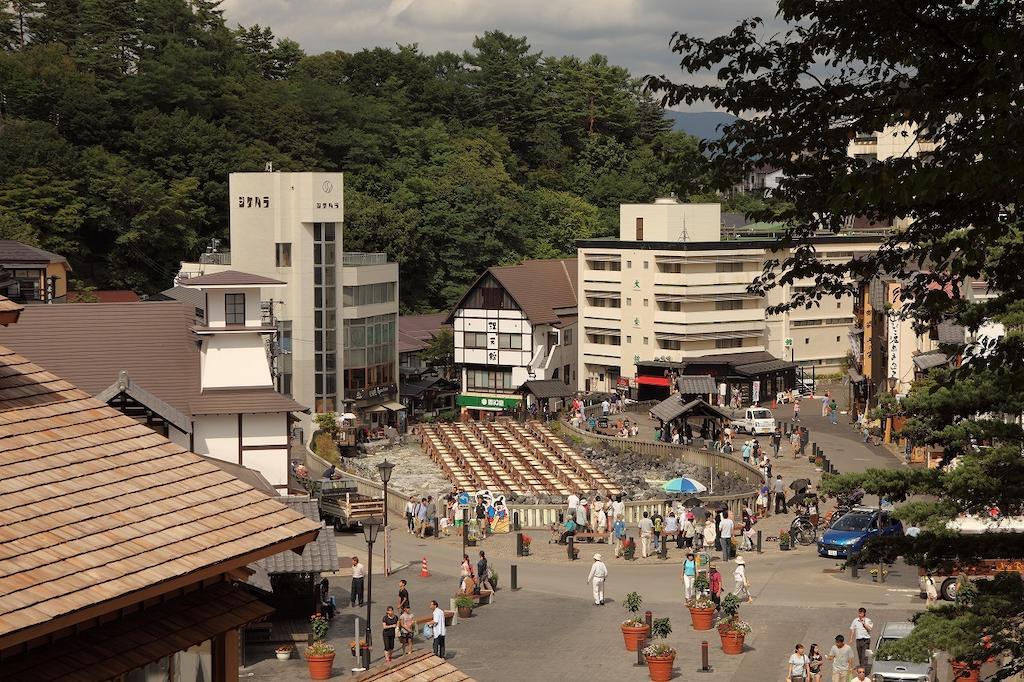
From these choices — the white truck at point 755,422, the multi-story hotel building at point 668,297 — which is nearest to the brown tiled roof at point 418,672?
Result: the white truck at point 755,422

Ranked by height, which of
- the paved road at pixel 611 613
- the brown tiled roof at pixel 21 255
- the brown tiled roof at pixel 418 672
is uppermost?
the brown tiled roof at pixel 21 255

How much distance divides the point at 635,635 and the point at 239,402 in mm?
17670

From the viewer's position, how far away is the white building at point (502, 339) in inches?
3255

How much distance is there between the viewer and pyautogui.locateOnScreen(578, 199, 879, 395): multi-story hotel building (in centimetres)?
8100

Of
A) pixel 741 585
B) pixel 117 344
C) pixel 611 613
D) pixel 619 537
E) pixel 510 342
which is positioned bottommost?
pixel 611 613

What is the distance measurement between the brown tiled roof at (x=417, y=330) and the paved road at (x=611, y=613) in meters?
46.2

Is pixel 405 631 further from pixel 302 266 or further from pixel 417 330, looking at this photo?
pixel 417 330

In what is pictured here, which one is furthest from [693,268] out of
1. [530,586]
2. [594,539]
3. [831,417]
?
[530,586]

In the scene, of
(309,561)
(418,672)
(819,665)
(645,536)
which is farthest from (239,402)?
(418,672)

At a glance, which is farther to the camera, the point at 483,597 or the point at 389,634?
the point at 483,597

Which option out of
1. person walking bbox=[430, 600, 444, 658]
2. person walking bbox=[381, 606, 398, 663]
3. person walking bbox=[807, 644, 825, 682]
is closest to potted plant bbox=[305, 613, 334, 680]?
person walking bbox=[381, 606, 398, 663]

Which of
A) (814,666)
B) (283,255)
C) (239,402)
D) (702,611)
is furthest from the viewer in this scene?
(283,255)

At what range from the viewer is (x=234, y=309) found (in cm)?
4431

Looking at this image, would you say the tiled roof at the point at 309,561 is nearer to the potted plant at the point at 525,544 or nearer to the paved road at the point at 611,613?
the paved road at the point at 611,613
